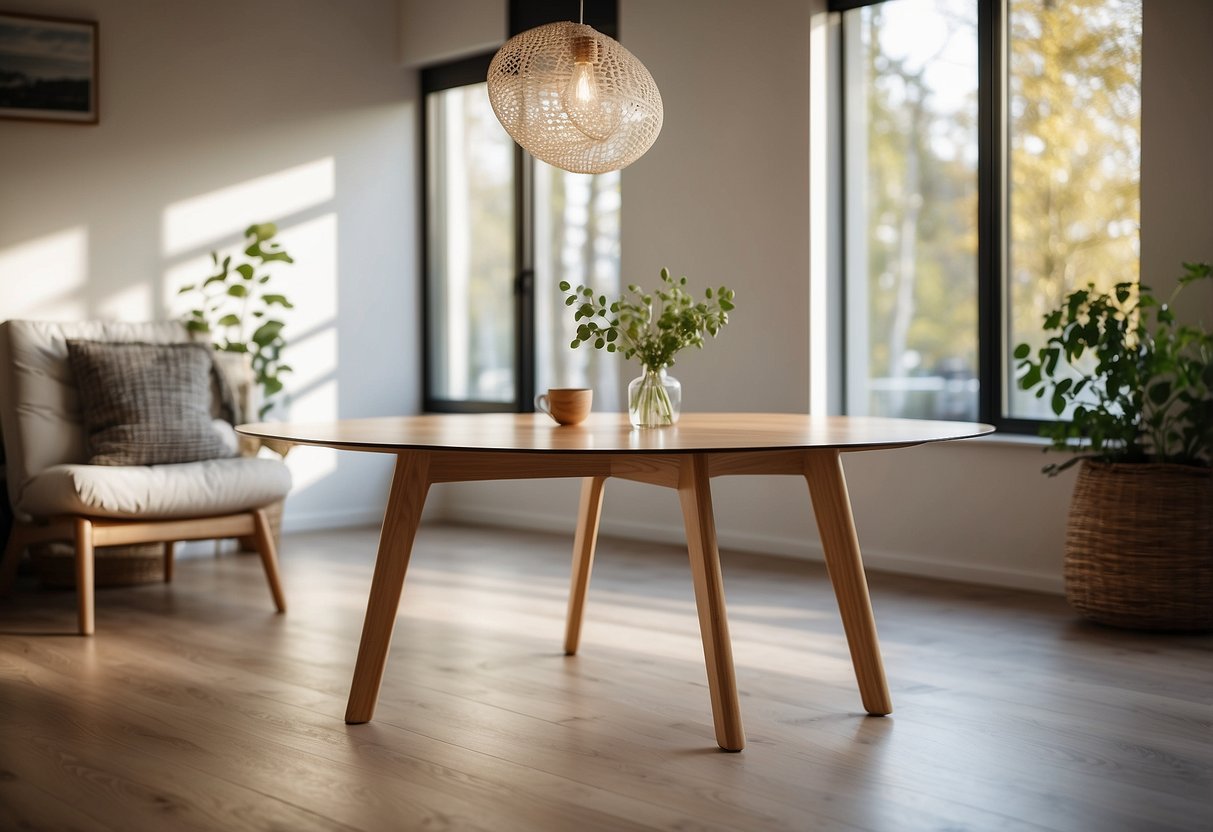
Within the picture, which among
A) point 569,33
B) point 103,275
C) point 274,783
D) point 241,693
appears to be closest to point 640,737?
point 274,783

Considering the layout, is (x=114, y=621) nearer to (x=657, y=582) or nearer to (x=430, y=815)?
(x=657, y=582)

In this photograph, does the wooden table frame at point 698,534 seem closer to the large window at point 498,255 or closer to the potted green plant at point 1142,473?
the potted green plant at point 1142,473

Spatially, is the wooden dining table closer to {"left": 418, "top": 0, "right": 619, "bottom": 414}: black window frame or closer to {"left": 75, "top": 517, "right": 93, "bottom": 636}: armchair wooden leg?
{"left": 75, "top": 517, "right": 93, "bottom": 636}: armchair wooden leg

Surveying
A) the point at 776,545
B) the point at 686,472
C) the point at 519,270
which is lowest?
the point at 776,545

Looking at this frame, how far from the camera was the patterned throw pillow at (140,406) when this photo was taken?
375 centimetres

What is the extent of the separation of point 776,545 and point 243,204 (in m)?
2.47

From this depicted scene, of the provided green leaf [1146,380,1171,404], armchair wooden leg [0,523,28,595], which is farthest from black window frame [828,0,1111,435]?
armchair wooden leg [0,523,28,595]

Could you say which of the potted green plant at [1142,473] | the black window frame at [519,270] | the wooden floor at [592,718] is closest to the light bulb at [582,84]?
the wooden floor at [592,718]

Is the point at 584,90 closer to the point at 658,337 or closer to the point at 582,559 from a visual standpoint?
the point at 658,337

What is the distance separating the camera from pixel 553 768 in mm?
2201

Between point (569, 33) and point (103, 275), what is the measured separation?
278cm

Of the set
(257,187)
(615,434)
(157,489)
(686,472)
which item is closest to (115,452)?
(157,489)

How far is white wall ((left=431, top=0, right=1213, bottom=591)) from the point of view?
12.6ft

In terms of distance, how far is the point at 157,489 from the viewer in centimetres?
352
